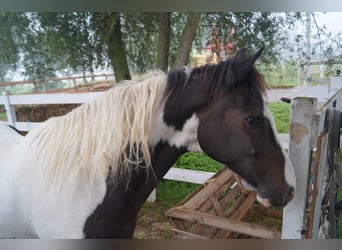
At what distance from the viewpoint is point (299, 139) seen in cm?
80

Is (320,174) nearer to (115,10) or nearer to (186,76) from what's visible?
(186,76)

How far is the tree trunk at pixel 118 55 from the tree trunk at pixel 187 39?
8.5 inches

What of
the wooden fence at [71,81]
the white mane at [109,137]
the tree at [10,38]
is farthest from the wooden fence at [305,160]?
the tree at [10,38]

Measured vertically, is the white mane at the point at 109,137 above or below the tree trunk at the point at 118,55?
below

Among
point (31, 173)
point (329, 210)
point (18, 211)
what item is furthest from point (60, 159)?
point (329, 210)

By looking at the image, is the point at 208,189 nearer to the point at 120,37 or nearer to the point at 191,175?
the point at 191,175

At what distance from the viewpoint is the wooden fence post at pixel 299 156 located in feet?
2.55

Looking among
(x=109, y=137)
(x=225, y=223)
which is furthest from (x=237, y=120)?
(x=225, y=223)

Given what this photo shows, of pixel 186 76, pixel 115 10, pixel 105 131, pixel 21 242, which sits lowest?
pixel 21 242

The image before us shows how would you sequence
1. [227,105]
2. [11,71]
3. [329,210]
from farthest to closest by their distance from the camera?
1. [11,71]
2. [329,210]
3. [227,105]

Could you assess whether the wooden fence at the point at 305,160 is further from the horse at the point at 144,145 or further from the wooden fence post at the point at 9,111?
the wooden fence post at the point at 9,111

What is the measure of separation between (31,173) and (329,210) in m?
1.06

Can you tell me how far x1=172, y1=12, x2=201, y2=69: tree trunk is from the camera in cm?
108

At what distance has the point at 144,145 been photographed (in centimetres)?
75
